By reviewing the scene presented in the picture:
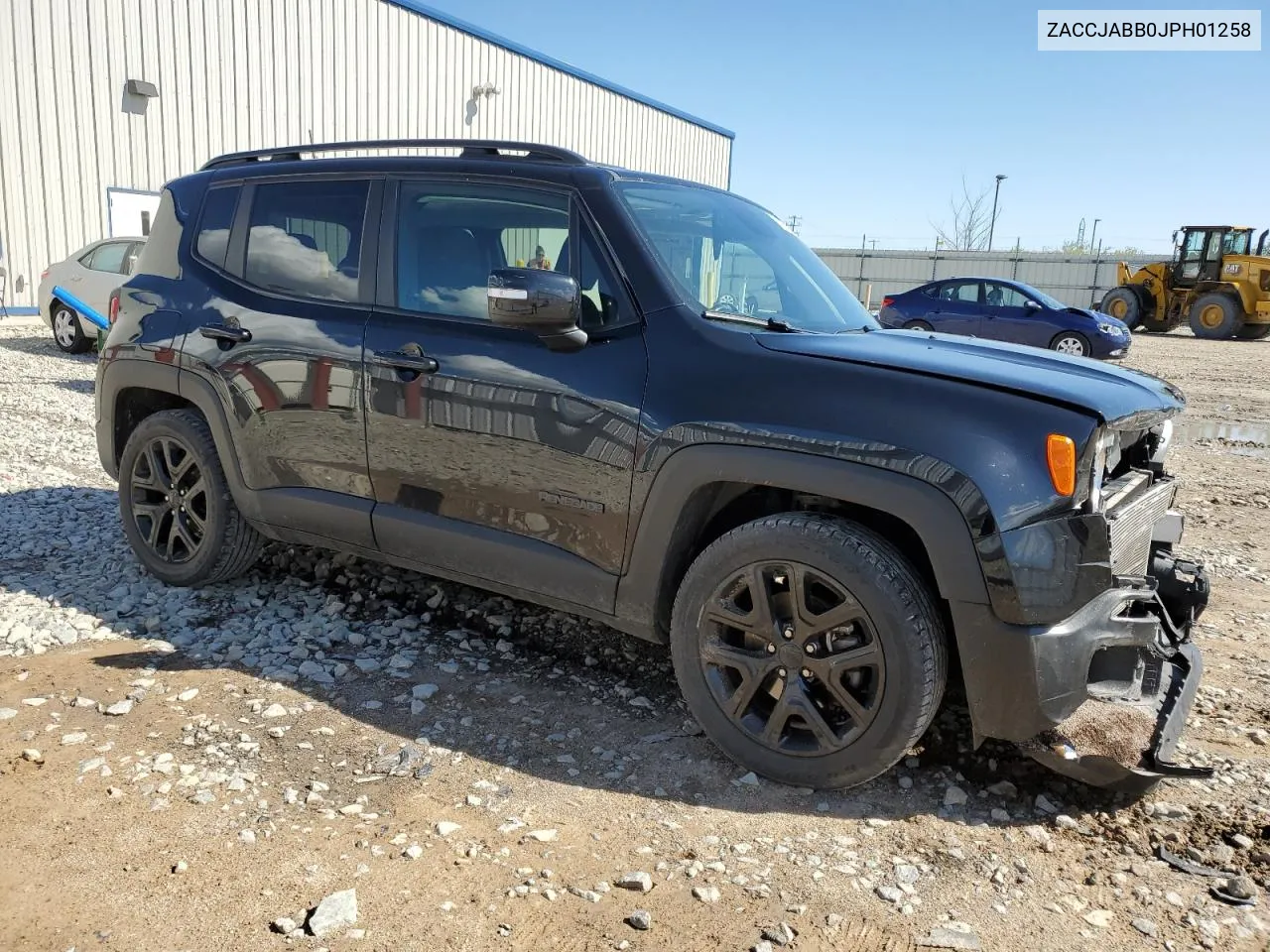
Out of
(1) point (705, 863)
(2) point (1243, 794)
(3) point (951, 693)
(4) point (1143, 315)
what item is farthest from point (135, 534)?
(4) point (1143, 315)

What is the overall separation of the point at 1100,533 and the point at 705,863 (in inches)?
56.0

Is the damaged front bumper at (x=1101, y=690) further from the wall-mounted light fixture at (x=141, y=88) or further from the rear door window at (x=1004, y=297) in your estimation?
the wall-mounted light fixture at (x=141, y=88)

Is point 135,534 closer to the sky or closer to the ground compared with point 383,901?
closer to the sky

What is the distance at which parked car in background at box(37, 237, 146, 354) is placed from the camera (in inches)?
480

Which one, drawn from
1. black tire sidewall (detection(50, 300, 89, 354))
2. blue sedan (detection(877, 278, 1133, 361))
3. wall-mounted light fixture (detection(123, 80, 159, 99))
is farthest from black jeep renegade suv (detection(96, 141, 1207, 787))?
wall-mounted light fixture (detection(123, 80, 159, 99))

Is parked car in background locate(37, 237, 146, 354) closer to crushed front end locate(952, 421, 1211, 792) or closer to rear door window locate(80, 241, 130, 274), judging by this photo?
rear door window locate(80, 241, 130, 274)

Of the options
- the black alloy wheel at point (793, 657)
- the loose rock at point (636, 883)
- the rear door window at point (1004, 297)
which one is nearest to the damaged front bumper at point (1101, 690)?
the black alloy wheel at point (793, 657)

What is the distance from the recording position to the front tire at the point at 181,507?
425 cm

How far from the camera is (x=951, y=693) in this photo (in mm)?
3547

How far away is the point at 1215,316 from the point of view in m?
26.0

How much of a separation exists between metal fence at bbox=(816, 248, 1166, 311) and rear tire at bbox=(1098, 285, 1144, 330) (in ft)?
33.8

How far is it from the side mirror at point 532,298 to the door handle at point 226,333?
1486 mm

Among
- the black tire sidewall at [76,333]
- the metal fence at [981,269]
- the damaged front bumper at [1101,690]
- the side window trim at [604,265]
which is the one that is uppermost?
the metal fence at [981,269]

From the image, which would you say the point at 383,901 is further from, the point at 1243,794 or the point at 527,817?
the point at 1243,794
